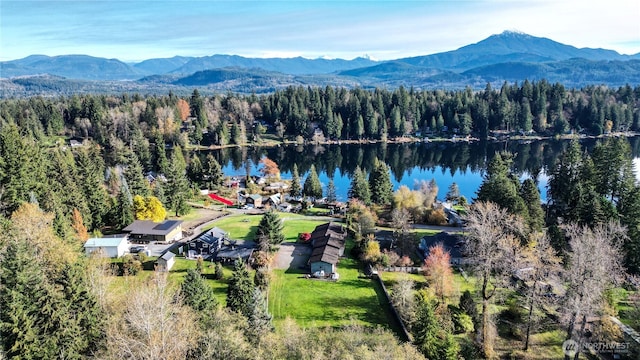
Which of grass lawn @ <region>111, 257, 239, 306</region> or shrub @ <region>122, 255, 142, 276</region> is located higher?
shrub @ <region>122, 255, 142, 276</region>

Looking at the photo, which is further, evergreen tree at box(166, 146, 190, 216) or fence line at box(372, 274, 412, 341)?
evergreen tree at box(166, 146, 190, 216)

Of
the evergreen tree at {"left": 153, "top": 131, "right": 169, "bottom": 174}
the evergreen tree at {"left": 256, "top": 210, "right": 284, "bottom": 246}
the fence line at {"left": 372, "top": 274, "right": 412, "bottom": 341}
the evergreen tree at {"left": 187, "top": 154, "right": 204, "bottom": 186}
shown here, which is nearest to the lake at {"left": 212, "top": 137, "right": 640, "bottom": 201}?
the evergreen tree at {"left": 153, "top": 131, "right": 169, "bottom": 174}

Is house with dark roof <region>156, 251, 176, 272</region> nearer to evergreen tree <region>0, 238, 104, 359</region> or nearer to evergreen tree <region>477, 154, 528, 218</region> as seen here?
evergreen tree <region>0, 238, 104, 359</region>

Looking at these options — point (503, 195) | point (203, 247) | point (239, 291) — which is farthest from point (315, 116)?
point (239, 291)

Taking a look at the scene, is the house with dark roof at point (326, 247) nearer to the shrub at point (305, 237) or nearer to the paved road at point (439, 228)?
the shrub at point (305, 237)

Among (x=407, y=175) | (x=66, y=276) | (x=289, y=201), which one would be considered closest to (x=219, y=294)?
(x=66, y=276)

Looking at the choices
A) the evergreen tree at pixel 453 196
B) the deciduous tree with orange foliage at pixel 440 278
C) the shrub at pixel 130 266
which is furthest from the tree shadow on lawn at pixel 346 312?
the evergreen tree at pixel 453 196
